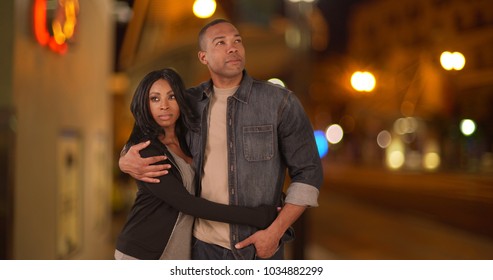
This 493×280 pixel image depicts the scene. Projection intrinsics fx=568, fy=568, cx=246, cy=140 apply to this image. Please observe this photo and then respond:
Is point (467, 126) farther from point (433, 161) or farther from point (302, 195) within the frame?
point (433, 161)

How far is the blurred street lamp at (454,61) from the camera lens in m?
4.21

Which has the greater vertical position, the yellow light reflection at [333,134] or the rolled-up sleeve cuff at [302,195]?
the yellow light reflection at [333,134]

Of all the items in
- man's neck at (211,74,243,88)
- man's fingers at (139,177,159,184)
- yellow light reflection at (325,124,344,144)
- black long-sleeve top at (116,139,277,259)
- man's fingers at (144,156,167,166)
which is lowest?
black long-sleeve top at (116,139,277,259)

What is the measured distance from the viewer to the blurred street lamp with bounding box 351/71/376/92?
8.97 metres

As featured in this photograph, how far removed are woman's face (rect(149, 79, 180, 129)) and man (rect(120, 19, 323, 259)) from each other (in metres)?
0.10

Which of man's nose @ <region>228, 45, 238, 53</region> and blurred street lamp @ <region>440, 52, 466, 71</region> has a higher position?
blurred street lamp @ <region>440, 52, 466, 71</region>

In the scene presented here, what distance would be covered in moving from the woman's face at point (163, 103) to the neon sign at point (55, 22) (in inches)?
111

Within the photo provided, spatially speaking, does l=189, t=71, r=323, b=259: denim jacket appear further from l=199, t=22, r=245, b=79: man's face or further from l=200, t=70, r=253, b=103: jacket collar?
l=199, t=22, r=245, b=79: man's face

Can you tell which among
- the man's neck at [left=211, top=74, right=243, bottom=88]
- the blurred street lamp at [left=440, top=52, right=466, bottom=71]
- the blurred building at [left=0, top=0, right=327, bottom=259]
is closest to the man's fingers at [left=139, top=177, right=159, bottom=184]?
the man's neck at [left=211, top=74, right=243, bottom=88]

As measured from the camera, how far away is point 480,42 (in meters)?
4.54

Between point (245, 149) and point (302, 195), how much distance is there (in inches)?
11.7

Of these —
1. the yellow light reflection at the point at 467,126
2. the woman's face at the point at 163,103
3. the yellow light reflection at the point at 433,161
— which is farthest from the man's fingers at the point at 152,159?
the yellow light reflection at the point at 433,161

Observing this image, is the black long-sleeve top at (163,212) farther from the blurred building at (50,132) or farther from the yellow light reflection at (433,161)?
the yellow light reflection at (433,161)

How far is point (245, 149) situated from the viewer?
2.31 meters
